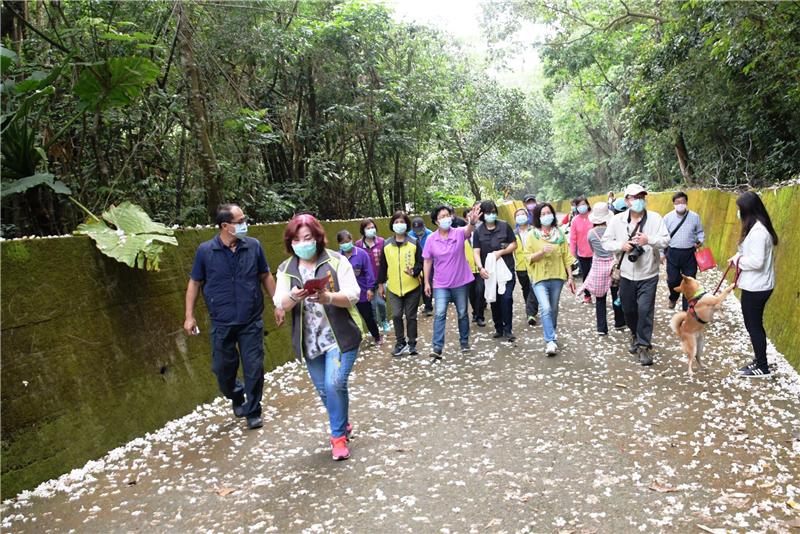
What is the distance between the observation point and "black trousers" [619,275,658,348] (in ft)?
20.9

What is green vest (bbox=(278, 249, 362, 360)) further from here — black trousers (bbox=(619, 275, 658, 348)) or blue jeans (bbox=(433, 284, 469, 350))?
black trousers (bbox=(619, 275, 658, 348))

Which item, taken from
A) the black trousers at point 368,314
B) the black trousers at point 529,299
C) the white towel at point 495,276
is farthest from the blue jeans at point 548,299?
the black trousers at point 368,314

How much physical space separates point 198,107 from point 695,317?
6331mm

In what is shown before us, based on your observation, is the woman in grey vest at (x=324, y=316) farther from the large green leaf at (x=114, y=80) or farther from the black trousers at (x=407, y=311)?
the black trousers at (x=407, y=311)

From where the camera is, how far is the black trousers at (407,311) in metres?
7.54

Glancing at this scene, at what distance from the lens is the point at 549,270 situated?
281 inches

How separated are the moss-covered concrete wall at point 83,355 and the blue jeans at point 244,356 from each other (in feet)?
2.27

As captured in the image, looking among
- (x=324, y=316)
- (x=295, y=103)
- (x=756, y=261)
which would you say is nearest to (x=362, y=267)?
(x=324, y=316)

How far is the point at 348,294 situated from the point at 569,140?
126ft

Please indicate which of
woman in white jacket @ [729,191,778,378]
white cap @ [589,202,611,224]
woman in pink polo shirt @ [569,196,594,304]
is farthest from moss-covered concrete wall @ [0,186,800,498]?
woman in pink polo shirt @ [569,196,594,304]

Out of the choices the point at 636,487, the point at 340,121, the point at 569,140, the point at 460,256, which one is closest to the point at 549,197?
the point at 569,140

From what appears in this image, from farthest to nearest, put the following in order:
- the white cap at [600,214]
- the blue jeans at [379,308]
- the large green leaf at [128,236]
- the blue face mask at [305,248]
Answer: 1. the blue jeans at [379,308]
2. the white cap at [600,214]
3. the large green leaf at [128,236]
4. the blue face mask at [305,248]

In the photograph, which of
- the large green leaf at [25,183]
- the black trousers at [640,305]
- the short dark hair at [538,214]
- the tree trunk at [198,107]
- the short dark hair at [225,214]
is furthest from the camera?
the short dark hair at [538,214]

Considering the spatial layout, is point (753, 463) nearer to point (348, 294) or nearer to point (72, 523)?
point (348, 294)
